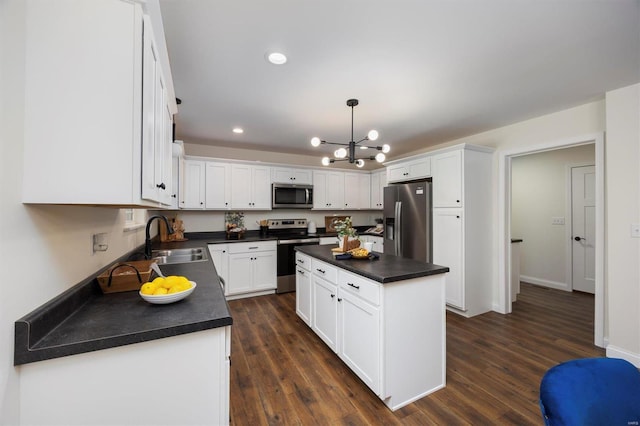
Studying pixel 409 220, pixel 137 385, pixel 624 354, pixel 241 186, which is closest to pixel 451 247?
pixel 409 220

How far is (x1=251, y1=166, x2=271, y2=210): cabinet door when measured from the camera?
4.43 meters

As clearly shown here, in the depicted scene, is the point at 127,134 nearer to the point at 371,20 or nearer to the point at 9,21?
the point at 9,21

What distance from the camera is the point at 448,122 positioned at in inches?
133

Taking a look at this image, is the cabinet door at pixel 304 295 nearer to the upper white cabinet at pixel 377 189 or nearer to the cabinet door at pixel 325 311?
the cabinet door at pixel 325 311

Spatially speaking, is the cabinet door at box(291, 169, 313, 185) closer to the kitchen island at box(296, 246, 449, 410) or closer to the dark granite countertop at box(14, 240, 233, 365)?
the kitchen island at box(296, 246, 449, 410)

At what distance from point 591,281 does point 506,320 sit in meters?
2.23

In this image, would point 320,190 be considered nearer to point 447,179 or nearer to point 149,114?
point 447,179

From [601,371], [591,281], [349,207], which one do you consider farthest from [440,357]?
[591,281]

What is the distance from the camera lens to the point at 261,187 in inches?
176

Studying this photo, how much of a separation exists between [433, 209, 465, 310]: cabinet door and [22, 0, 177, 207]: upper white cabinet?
3.46m

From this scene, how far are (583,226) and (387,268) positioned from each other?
4.45 m

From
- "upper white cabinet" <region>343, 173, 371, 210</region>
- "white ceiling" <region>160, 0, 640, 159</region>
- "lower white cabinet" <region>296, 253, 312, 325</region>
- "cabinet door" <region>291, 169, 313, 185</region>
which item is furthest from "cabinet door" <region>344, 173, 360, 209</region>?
"lower white cabinet" <region>296, 253, 312, 325</region>

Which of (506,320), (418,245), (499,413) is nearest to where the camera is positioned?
(499,413)

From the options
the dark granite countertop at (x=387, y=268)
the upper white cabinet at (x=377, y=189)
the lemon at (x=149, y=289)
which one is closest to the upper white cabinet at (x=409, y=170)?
the upper white cabinet at (x=377, y=189)
